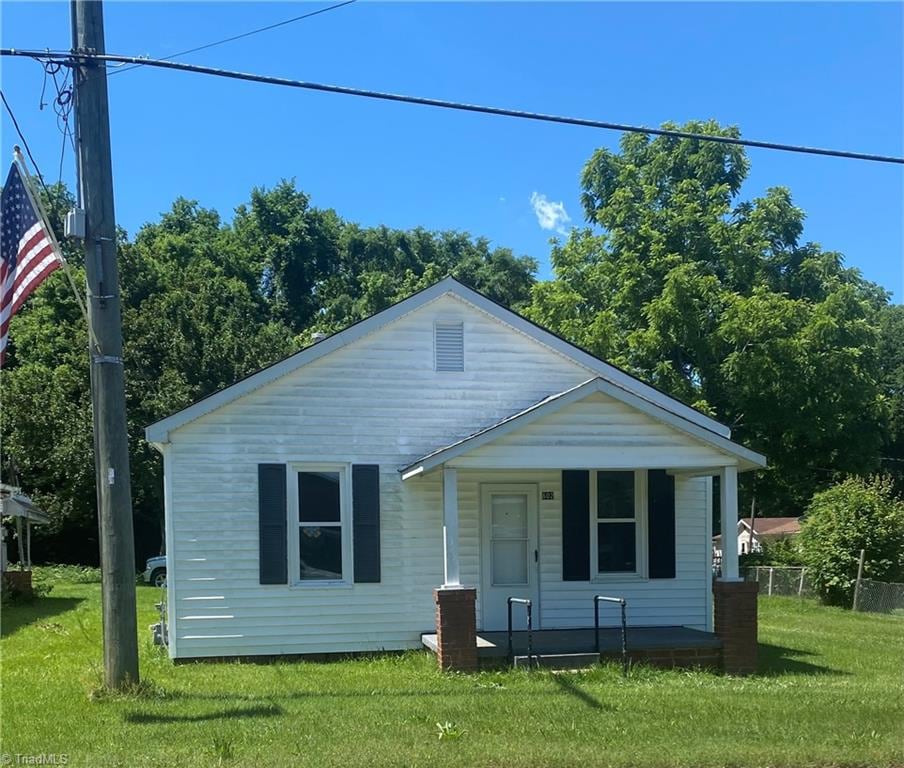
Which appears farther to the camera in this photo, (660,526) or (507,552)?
(660,526)

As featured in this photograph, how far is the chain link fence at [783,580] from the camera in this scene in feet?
76.5

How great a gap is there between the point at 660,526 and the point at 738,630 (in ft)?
7.75

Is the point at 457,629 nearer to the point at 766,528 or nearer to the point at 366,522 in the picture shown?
the point at 366,522

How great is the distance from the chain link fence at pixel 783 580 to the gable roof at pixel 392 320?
37.2ft

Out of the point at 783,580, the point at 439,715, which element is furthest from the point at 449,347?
the point at 783,580

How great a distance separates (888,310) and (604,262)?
114 feet

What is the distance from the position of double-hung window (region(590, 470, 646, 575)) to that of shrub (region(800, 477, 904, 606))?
33.4 ft

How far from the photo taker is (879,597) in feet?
66.1

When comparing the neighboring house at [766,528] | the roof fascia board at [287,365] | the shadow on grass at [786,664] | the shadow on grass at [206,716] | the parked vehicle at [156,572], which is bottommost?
the neighboring house at [766,528]

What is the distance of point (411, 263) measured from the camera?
47469mm

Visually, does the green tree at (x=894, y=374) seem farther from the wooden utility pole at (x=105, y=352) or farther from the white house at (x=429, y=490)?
the wooden utility pole at (x=105, y=352)

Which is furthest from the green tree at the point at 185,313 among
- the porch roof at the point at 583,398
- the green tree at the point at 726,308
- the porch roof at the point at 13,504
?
the porch roof at the point at 583,398

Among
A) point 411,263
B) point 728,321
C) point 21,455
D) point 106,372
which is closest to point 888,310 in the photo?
point 411,263

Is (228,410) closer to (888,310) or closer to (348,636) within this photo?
(348,636)
